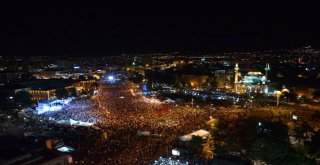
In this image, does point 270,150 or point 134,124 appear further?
point 134,124

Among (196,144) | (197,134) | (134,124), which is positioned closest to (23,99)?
(134,124)

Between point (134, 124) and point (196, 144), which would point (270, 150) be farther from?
point (134, 124)

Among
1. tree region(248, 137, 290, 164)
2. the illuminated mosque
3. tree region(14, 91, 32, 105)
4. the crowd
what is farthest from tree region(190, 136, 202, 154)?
the illuminated mosque

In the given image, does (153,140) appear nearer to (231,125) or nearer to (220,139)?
(220,139)

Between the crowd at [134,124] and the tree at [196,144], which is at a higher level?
the tree at [196,144]

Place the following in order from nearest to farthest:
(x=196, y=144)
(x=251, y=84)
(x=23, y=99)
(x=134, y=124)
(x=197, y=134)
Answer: (x=196, y=144)
(x=197, y=134)
(x=134, y=124)
(x=23, y=99)
(x=251, y=84)

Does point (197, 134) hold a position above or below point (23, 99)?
above

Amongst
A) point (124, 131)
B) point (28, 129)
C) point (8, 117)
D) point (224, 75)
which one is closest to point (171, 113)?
point (124, 131)

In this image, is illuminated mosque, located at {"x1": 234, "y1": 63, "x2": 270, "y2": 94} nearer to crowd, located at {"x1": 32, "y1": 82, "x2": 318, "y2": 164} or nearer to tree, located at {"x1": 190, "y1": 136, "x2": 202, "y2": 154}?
crowd, located at {"x1": 32, "y1": 82, "x2": 318, "y2": 164}

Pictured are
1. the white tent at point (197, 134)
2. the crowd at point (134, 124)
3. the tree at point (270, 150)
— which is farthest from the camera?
the white tent at point (197, 134)

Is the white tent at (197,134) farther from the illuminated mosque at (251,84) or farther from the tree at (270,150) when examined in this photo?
the illuminated mosque at (251,84)

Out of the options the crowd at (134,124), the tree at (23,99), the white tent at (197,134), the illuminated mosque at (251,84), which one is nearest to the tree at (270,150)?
the white tent at (197,134)
